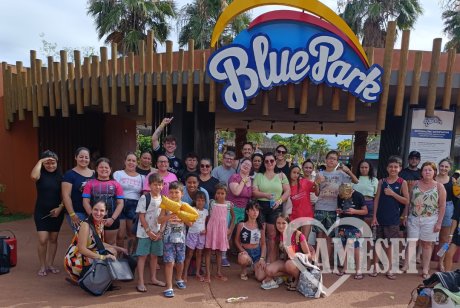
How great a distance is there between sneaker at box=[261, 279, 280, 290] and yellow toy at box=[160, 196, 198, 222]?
4.30 ft

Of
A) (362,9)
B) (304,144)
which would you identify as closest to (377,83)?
(362,9)

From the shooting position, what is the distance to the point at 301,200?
445cm

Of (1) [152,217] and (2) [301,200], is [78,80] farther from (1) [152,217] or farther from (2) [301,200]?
(2) [301,200]

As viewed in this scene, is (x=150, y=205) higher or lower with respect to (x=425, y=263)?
higher

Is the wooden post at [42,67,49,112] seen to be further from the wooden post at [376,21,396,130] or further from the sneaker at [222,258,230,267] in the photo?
the wooden post at [376,21,396,130]

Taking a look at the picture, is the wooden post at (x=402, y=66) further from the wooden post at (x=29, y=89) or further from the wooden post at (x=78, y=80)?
the wooden post at (x=29, y=89)

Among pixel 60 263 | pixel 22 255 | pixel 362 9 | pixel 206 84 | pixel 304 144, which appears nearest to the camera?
pixel 60 263

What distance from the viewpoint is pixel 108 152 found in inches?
408

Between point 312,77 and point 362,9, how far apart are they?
1421 centimetres

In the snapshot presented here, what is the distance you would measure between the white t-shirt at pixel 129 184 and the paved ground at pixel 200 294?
3.83 ft

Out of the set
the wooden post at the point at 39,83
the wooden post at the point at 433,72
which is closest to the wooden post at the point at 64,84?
the wooden post at the point at 39,83

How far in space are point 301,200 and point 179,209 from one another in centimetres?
191

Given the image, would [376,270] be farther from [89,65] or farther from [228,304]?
[89,65]

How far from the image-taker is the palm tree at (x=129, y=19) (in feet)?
46.5
